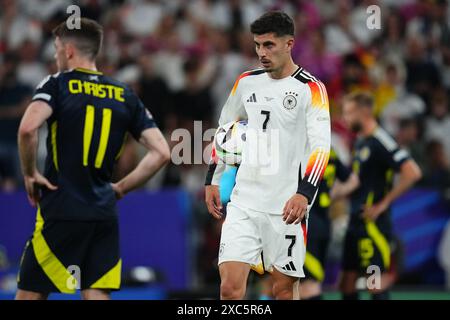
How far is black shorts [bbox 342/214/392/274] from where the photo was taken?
31.7ft

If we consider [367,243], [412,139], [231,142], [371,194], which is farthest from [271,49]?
[412,139]

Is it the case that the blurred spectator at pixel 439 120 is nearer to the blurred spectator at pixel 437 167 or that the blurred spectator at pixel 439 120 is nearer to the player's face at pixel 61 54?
the blurred spectator at pixel 437 167

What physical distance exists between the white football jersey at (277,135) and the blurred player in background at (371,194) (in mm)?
2655

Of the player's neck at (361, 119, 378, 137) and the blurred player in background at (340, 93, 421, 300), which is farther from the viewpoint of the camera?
the player's neck at (361, 119, 378, 137)

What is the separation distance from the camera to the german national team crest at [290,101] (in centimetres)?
700

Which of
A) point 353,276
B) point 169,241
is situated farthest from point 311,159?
point 169,241

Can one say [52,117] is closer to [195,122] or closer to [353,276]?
[353,276]

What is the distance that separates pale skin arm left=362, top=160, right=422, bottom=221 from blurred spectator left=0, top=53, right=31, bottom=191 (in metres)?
5.25

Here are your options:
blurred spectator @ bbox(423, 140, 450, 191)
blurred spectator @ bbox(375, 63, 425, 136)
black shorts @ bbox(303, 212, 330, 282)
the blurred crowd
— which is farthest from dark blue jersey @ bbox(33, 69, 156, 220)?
blurred spectator @ bbox(375, 63, 425, 136)

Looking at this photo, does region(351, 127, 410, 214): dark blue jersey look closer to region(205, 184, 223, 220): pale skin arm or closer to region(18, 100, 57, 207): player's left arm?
region(205, 184, 223, 220): pale skin arm

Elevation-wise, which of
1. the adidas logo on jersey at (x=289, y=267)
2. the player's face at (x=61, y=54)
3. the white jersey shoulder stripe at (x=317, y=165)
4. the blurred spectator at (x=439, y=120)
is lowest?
the adidas logo on jersey at (x=289, y=267)

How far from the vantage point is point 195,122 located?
13719 millimetres

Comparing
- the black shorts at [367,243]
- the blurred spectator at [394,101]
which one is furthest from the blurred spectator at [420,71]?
the black shorts at [367,243]

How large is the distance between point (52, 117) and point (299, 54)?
26.2 feet
